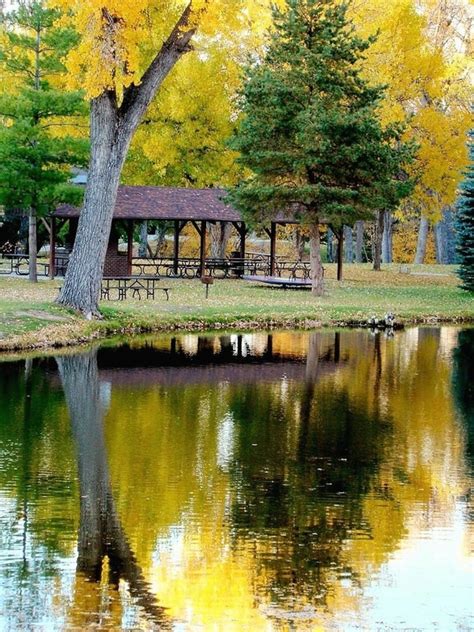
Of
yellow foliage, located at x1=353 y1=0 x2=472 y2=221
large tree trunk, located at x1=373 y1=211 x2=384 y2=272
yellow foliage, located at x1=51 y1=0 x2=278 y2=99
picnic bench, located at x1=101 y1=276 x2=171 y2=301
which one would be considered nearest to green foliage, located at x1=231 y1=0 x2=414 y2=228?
picnic bench, located at x1=101 y1=276 x2=171 y2=301

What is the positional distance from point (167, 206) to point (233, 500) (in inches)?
1271

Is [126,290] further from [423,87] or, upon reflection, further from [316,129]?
[423,87]

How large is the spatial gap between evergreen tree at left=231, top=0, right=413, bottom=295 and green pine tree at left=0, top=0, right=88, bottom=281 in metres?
5.40

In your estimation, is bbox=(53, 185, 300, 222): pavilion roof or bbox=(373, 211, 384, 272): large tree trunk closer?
bbox=(53, 185, 300, 222): pavilion roof

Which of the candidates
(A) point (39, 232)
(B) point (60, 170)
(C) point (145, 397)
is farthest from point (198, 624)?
(A) point (39, 232)

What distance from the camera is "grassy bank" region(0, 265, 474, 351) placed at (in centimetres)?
2469

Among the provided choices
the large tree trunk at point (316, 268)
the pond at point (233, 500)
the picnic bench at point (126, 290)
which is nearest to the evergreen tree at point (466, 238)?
the large tree trunk at point (316, 268)

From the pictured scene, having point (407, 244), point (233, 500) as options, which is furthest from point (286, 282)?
point (233, 500)

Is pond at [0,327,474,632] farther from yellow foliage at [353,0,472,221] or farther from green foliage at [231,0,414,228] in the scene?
yellow foliage at [353,0,472,221]

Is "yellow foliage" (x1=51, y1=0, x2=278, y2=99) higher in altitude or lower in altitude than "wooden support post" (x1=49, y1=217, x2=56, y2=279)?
higher

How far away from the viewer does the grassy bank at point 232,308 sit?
972 inches

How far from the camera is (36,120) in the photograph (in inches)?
1422

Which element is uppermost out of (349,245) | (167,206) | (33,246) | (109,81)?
(109,81)

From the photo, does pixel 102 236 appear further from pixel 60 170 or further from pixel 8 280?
pixel 8 280
